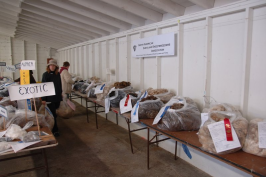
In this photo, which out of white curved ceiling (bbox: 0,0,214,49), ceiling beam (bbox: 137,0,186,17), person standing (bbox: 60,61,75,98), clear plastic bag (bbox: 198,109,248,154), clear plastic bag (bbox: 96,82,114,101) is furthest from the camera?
person standing (bbox: 60,61,75,98)

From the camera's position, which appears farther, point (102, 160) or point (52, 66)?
point (52, 66)

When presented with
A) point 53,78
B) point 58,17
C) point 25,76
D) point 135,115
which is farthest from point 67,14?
point 135,115

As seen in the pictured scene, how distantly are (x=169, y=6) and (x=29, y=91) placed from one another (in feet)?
7.75

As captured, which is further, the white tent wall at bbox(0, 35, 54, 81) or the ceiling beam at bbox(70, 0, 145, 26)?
the white tent wall at bbox(0, 35, 54, 81)

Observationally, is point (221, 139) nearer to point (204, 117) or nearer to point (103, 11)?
point (204, 117)

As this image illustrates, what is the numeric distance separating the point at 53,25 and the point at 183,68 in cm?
463

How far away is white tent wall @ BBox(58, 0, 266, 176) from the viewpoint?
7.68ft

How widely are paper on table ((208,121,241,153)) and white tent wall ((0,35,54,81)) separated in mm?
10408

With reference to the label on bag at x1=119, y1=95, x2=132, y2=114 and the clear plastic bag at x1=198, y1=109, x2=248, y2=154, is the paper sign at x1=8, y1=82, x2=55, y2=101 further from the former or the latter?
the clear plastic bag at x1=198, y1=109, x2=248, y2=154

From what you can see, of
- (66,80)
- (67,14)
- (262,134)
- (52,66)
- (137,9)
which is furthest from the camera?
(66,80)

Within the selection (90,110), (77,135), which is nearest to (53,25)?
(90,110)

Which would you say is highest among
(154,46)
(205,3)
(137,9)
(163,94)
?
(137,9)

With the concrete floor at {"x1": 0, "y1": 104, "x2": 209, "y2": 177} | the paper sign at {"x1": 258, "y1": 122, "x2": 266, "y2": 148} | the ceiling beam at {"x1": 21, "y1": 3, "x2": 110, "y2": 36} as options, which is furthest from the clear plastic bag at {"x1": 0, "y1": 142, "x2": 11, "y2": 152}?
the ceiling beam at {"x1": 21, "y1": 3, "x2": 110, "y2": 36}

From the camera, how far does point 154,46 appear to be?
12.1ft
